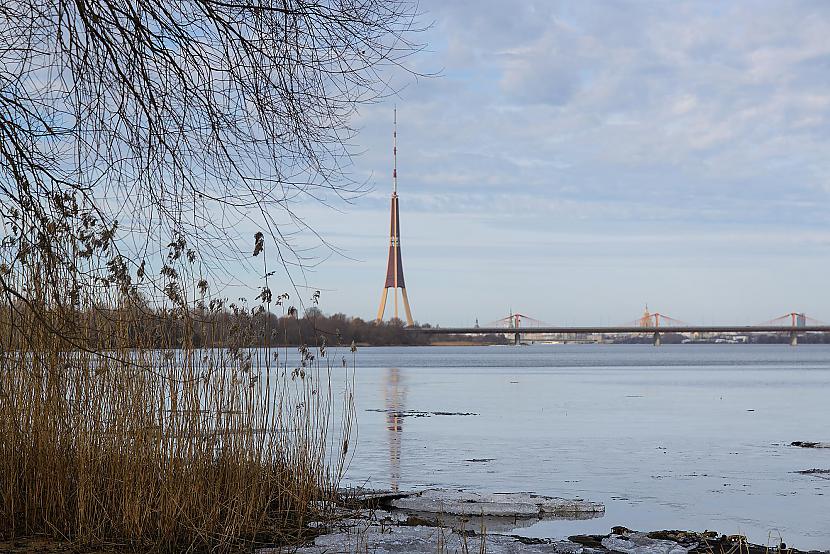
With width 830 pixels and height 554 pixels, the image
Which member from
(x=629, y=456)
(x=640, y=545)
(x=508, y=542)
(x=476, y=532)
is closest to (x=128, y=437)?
(x=476, y=532)

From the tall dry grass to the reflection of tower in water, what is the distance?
3042mm

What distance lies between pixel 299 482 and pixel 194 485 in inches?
46.2

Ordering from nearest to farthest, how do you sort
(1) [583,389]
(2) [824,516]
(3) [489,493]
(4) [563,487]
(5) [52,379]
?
(5) [52,379] → (2) [824,516] → (3) [489,493] → (4) [563,487] → (1) [583,389]

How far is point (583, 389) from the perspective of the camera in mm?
30391

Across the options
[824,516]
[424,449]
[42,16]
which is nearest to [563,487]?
[824,516]

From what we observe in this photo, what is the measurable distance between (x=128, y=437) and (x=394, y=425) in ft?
34.1

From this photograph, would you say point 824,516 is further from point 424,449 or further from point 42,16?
point 42,16

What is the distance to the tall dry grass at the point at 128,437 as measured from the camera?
23.5 feet

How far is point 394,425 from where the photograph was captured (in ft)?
57.4

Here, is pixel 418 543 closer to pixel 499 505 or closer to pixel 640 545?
pixel 640 545

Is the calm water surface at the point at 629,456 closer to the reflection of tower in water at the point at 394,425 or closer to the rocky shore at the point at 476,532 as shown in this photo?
the reflection of tower in water at the point at 394,425

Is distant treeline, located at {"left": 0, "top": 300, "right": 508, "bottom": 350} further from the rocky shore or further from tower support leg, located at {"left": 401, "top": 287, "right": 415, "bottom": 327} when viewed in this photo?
tower support leg, located at {"left": 401, "top": 287, "right": 415, "bottom": 327}

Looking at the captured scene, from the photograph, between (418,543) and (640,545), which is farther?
(640,545)

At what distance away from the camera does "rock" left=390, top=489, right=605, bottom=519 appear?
29.3 feet
